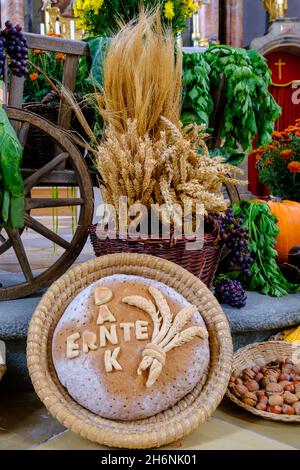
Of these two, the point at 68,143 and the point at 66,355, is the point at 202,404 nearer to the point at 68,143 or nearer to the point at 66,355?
the point at 66,355

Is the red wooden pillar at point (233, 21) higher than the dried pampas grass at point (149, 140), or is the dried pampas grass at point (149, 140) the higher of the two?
the red wooden pillar at point (233, 21)

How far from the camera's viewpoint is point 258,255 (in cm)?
214

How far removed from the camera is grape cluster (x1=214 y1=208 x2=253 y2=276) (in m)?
1.87

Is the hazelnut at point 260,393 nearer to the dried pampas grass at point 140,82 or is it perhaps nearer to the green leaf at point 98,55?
the dried pampas grass at point 140,82

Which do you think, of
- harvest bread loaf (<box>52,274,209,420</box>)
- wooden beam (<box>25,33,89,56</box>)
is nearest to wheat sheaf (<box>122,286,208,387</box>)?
harvest bread loaf (<box>52,274,209,420</box>)

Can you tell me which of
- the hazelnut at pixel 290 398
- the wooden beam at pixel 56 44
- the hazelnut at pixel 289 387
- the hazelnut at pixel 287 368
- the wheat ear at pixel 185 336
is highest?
the wooden beam at pixel 56 44

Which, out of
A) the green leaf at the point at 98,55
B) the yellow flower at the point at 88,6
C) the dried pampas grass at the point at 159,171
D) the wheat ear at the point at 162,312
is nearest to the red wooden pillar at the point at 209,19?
the yellow flower at the point at 88,6

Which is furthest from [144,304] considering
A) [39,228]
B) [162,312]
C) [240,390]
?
[39,228]

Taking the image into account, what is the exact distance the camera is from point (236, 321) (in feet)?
5.80

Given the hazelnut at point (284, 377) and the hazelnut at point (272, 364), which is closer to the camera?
the hazelnut at point (284, 377)

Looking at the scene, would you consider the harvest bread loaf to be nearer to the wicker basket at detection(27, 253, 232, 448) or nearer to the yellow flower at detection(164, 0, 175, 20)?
the wicker basket at detection(27, 253, 232, 448)

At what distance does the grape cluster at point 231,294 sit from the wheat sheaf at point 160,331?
1.55ft

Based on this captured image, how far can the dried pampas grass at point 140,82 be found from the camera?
Answer: 165 centimetres

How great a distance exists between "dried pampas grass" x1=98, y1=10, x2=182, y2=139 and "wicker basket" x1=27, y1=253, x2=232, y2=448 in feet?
1.47
